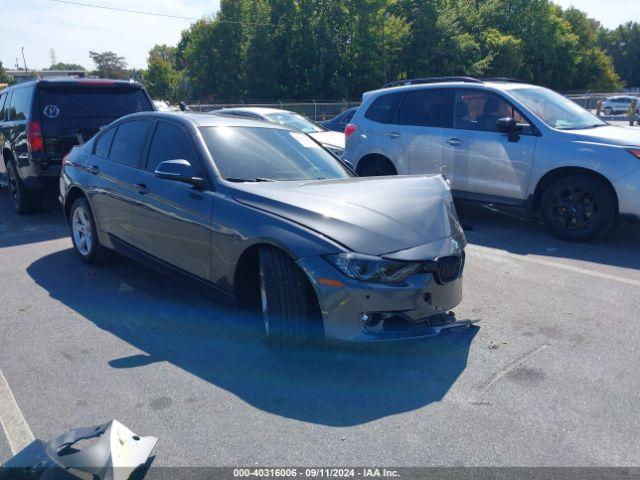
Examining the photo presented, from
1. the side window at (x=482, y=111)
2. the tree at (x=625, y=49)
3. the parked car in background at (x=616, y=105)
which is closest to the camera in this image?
the side window at (x=482, y=111)

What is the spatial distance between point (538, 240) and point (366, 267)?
432cm

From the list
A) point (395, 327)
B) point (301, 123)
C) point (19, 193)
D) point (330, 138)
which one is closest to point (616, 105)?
point (301, 123)

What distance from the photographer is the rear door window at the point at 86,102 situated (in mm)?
8312

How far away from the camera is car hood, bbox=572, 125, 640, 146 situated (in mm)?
6588

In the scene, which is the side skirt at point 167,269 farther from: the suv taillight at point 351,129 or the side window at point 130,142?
the suv taillight at point 351,129

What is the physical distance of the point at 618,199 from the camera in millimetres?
6547

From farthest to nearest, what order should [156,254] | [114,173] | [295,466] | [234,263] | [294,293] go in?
[114,173]
[156,254]
[234,263]
[294,293]
[295,466]

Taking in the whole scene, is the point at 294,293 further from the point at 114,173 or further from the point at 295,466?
the point at 114,173

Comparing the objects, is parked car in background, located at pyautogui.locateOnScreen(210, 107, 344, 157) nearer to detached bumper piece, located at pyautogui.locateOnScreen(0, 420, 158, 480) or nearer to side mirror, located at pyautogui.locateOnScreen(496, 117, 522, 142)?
side mirror, located at pyautogui.locateOnScreen(496, 117, 522, 142)

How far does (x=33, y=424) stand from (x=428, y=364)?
2.40 metres

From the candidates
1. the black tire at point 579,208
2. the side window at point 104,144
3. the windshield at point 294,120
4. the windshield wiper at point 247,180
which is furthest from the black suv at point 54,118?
the black tire at point 579,208

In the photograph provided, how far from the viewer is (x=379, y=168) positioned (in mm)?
8914

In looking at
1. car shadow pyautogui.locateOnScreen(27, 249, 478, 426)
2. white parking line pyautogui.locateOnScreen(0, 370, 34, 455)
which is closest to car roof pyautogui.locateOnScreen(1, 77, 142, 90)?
car shadow pyautogui.locateOnScreen(27, 249, 478, 426)

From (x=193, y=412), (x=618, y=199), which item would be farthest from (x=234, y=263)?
(x=618, y=199)
